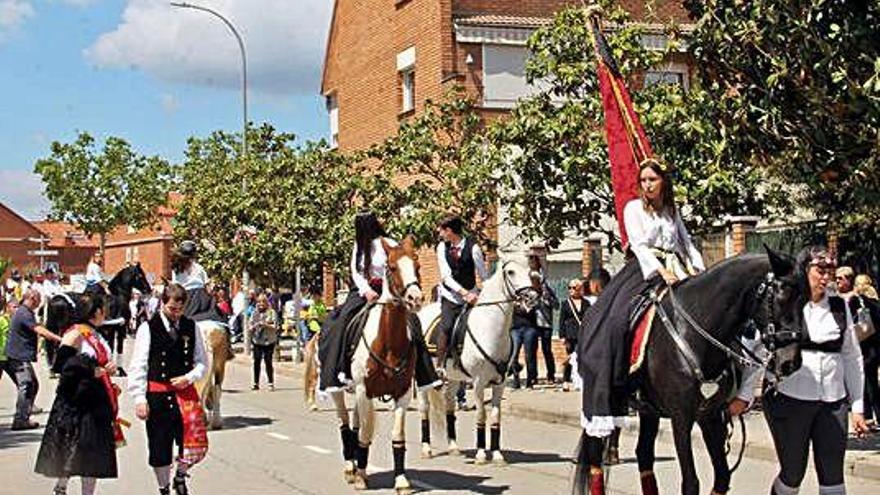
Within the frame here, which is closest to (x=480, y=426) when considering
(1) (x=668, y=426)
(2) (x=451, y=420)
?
(2) (x=451, y=420)

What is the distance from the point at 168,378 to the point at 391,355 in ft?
7.62

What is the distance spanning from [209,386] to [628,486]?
6699mm

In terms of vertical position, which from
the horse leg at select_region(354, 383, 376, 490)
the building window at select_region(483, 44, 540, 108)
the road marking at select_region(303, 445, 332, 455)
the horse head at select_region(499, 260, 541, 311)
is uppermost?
the building window at select_region(483, 44, 540, 108)

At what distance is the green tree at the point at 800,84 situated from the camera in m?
11.6

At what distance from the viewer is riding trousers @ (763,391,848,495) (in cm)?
802

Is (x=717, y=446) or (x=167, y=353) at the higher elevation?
(x=167, y=353)

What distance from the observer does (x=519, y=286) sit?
43.8ft

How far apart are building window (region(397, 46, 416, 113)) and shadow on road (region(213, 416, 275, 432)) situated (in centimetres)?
1503

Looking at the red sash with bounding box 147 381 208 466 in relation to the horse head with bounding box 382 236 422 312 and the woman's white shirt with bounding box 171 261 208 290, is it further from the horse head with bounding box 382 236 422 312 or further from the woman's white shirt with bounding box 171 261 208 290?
the woman's white shirt with bounding box 171 261 208 290

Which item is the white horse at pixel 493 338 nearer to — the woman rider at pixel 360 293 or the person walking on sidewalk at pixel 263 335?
the woman rider at pixel 360 293

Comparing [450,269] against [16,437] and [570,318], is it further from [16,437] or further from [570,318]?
[570,318]

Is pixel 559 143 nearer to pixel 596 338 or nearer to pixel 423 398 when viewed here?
pixel 423 398

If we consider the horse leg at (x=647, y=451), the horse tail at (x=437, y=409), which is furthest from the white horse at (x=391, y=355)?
the horse leg at (x=647, y=451)

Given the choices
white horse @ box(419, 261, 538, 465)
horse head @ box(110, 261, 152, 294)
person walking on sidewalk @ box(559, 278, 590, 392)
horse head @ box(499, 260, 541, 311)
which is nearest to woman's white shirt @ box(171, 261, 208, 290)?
white horse @ box(419, 261, 538, 465)
